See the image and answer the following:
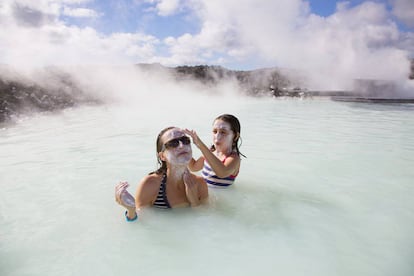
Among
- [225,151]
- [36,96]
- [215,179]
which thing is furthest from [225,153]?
[36,96]

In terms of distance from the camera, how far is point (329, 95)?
2227cm

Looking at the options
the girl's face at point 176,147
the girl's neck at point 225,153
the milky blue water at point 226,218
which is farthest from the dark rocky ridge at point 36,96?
the girl's face at point 176,147

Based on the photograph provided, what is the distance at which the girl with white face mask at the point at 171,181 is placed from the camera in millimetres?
2844

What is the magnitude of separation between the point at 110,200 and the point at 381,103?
18.7 meters

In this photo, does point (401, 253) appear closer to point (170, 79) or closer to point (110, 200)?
point (110, 200)

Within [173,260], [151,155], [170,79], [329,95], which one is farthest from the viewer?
[170,79]

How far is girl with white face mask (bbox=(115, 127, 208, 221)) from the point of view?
9.33ft

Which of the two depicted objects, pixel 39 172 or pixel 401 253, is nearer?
pixel 401 253

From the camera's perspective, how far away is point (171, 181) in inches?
118

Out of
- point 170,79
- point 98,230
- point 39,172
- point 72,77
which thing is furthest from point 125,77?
point 98,230

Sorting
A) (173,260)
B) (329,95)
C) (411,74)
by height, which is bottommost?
(173,260)

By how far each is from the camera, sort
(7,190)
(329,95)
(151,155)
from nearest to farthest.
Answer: (7,190) → (151,155) → (329,95)

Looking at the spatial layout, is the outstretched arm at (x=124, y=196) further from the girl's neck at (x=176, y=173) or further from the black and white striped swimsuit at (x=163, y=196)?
the girl's neck at (x=176, y=173)

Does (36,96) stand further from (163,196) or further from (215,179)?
(163,196)
